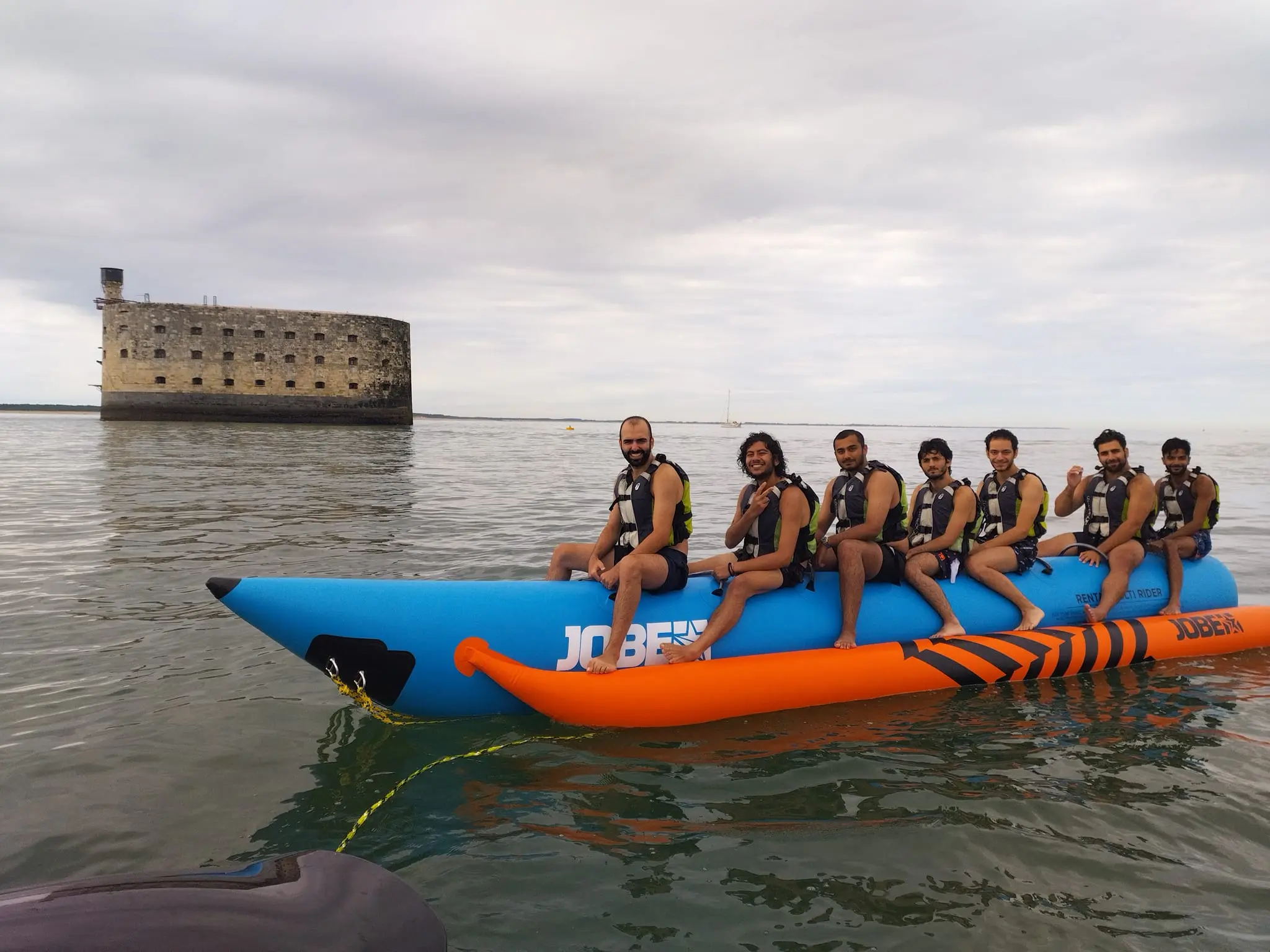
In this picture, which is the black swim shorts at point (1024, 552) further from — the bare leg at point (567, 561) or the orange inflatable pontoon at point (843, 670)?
the bare leg at point (567, 561)

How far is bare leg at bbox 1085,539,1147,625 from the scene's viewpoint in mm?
5953

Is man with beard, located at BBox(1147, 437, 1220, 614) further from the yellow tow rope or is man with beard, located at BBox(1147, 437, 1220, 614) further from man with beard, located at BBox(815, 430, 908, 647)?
the yellow tow rope

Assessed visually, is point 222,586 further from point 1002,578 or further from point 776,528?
point 1002,578

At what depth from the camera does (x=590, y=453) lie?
33.9 metres

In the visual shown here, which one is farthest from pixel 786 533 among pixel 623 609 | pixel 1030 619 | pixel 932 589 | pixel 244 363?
pixel 244 363

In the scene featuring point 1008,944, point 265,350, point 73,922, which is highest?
point 265,350

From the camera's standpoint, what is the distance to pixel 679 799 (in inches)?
145

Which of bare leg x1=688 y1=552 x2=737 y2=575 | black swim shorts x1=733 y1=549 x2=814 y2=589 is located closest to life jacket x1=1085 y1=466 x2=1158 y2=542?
black swim shorts x1=733 y1=549 x2=814 y2=589

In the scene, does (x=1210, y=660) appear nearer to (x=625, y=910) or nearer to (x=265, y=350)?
(x=625, y=910)

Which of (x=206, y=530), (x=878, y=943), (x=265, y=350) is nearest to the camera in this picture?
(x=878, y=943)

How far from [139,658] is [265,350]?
37.2 m

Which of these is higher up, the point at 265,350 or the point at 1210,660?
the point at 265,350

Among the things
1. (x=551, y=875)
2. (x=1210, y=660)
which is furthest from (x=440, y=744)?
(x=1210, y=660)

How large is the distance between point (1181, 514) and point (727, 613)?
14.2 feet
